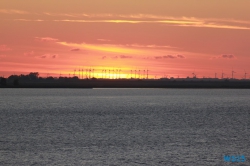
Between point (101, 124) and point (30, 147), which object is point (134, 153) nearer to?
point (30, 147)

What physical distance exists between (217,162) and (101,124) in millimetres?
38873

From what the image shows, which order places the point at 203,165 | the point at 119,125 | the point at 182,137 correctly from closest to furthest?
the point at 203,165
the point at 182,137
the point at 119,125

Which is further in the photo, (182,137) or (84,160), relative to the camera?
(182,137)

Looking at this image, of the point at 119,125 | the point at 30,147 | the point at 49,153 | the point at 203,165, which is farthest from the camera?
the point at 119,125

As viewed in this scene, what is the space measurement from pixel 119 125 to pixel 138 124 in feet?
11.6

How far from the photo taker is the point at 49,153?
53969mm

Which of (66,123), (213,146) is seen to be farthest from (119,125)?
(213,146)

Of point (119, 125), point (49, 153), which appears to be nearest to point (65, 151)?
point (49, 153)

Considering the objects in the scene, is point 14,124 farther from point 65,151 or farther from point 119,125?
point 65,151

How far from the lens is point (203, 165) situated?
48.8 metres

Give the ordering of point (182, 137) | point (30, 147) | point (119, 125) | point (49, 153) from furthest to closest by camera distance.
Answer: point (119, 125) < point (182, 137) < point (30, 147) < point (49, 153)

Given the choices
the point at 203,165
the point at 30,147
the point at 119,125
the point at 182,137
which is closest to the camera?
the point at 203,165

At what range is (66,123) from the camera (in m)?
89.2

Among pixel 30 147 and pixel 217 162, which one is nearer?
pixel 217 162
